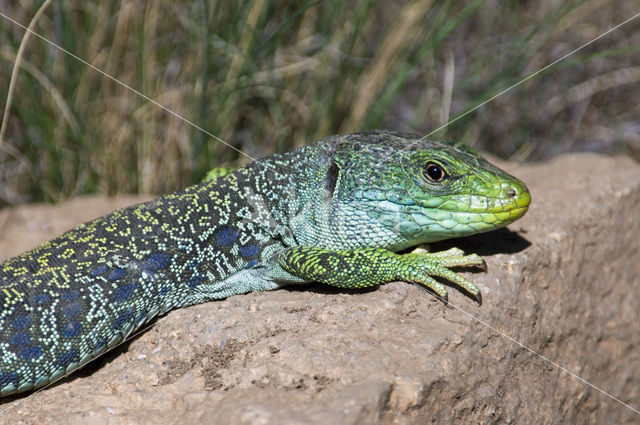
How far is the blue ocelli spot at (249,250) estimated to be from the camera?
194 inches

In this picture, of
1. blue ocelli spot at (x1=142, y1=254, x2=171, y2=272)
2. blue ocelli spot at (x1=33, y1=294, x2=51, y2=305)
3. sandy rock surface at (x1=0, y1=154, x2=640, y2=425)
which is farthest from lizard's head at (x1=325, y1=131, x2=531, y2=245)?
blue ocelli spot at (x1=33, y1=294, x2=51, y2=305)

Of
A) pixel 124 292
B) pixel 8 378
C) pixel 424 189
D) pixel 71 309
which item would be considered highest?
pixel 424 189

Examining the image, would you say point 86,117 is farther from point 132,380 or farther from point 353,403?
point 353,403

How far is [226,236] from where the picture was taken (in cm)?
489

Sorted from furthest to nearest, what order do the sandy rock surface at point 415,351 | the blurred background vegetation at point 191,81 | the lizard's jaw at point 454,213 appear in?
the blurred background vegetation at point 191,81 < the lizard's jaw at point 454,213 < the sandy rock surface at point 415,351

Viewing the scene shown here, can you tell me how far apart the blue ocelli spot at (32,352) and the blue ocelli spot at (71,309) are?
0.29 meters

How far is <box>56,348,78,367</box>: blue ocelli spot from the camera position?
4531mm

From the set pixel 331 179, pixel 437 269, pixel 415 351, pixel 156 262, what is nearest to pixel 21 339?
pixel 156 262

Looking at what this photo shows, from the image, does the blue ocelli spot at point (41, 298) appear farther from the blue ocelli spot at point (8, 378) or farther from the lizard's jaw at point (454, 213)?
the lizard's jaw at point (454, 213)

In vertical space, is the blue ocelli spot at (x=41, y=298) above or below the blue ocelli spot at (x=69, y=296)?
below

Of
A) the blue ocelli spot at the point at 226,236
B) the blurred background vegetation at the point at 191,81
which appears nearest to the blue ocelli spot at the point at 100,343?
the blue ocelli spot at the point at 226,236

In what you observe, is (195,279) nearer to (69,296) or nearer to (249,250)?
(249,250)

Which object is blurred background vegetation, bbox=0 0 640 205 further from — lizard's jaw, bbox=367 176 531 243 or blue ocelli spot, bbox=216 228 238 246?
lizard's jaw, bbox=367 176 531 243

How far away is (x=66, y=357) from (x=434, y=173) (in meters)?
2.86
